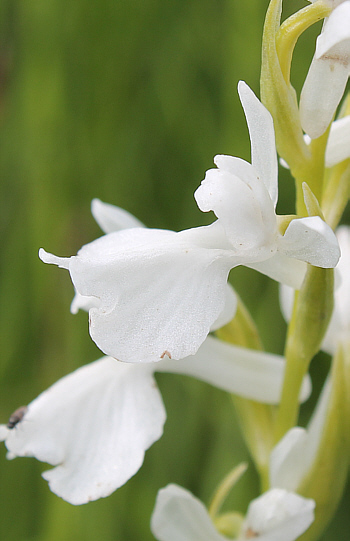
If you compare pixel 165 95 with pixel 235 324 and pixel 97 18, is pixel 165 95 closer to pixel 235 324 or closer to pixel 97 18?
pixel 97 18

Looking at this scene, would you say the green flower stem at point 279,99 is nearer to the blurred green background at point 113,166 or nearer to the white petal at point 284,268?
the white petal at point 284,268

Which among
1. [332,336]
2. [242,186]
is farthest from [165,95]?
[242,186]

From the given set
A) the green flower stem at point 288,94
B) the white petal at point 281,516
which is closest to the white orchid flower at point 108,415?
the white petal at point 281,516

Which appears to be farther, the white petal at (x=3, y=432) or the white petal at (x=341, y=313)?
the white petal at (x=341, y=313)

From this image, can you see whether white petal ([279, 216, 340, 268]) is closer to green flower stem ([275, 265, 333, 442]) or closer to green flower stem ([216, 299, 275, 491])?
green flower stem ([275, 265, 333, 442])

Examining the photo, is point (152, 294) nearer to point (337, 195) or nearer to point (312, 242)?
point (312, 242)

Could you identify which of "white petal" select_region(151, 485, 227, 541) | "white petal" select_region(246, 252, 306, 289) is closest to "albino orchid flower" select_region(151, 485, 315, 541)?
"white petal" select_region(151, 485, 227, 541)

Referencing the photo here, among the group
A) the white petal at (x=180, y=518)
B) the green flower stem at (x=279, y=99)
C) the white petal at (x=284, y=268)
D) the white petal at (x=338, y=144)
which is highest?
the green flower stem at (x=279, y=99)
